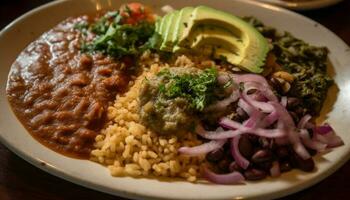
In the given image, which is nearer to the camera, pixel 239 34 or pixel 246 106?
pixel 246 106

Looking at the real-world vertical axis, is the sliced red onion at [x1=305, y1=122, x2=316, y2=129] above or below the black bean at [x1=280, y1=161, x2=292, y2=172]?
above

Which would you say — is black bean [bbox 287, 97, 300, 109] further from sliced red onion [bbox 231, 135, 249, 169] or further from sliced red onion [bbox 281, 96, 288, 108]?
sliced red onion [bbox 231, 135, 249, 169]

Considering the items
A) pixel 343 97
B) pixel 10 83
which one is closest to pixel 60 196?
pixel 10 83

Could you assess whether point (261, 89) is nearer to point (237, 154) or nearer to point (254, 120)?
point (254, 120)

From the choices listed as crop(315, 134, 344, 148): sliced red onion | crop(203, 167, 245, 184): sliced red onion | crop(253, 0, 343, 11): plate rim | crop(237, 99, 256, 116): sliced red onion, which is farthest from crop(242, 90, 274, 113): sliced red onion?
crop(253, 0, 343, 11): plate rim

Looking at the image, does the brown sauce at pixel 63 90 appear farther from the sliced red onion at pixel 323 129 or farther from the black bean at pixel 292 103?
the sliced red onion at pixel 323 129

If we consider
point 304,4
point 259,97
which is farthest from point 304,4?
point 259,97
